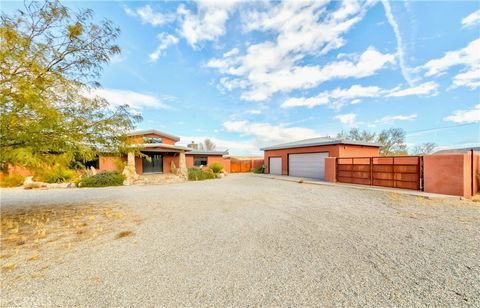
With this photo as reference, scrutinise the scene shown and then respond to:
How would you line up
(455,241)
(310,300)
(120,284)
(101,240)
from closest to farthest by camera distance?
(310,300) < (120,284) < (455,241) < (101,240)

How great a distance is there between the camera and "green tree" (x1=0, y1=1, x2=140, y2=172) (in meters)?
3.53

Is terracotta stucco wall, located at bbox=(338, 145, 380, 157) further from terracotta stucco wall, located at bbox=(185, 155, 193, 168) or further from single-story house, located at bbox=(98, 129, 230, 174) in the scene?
terracotta stucco wall, located at bbox=(185, 155, 193, 168)

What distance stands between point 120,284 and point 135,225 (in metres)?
2.93

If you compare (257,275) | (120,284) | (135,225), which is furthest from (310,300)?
(135,225)

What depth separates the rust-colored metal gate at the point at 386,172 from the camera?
383 inches

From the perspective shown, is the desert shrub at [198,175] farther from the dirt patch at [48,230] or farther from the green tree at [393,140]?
the green tree at [393,140]

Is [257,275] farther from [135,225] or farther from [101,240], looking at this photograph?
[135,225]

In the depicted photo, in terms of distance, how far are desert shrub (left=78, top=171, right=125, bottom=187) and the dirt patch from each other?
618 centimetres

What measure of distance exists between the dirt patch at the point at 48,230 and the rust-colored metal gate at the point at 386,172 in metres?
12.8

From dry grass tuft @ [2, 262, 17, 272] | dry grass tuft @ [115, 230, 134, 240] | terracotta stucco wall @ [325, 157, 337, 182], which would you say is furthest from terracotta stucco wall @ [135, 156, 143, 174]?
terracotta stucco wall @ [325, 157, 337, 182]

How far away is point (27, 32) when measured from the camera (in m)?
4.21

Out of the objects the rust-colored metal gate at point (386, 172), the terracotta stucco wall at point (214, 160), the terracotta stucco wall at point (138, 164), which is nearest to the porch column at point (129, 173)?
the terracotta stucco wall at point (138, 164)

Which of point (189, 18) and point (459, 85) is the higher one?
point (189, 18)

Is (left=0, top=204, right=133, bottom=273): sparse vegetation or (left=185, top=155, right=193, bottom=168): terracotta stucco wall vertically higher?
(left=185, top=155, right=193, bottom=168): terracotta stucco wall
